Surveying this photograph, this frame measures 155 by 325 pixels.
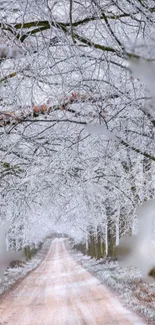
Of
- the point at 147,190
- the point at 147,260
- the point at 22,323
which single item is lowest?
the point at 22,323

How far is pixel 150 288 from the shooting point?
17.0 meters

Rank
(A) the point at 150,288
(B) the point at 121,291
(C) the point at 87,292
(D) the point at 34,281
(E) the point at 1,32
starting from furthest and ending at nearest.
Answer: (D) the point at 34,281
(C) the point at 87,292
(B) the point at 121,291
(A) the point at 150,288
(E) the point at 1,32

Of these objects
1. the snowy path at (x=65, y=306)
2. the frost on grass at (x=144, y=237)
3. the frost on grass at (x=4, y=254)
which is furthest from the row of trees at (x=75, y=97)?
the snowy path at (x=65, y=306)

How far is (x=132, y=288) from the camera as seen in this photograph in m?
18.4

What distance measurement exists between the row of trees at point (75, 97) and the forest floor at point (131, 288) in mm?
2516

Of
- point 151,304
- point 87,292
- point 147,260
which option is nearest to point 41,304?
point 87,292

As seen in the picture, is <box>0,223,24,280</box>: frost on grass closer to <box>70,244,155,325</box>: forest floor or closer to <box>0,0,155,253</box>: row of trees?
<box>0,0,155,253</box>: row of trees

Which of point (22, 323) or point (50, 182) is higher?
point (50, 182)

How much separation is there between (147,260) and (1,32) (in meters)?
9.44

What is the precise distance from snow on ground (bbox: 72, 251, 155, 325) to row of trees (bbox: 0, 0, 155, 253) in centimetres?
252

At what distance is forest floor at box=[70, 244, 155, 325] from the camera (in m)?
14.2

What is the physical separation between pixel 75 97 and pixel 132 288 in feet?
42.4

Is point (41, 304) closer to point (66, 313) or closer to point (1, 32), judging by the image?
point (66, 313)

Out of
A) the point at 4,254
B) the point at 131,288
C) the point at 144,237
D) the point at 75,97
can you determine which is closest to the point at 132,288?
the point at 131,288
